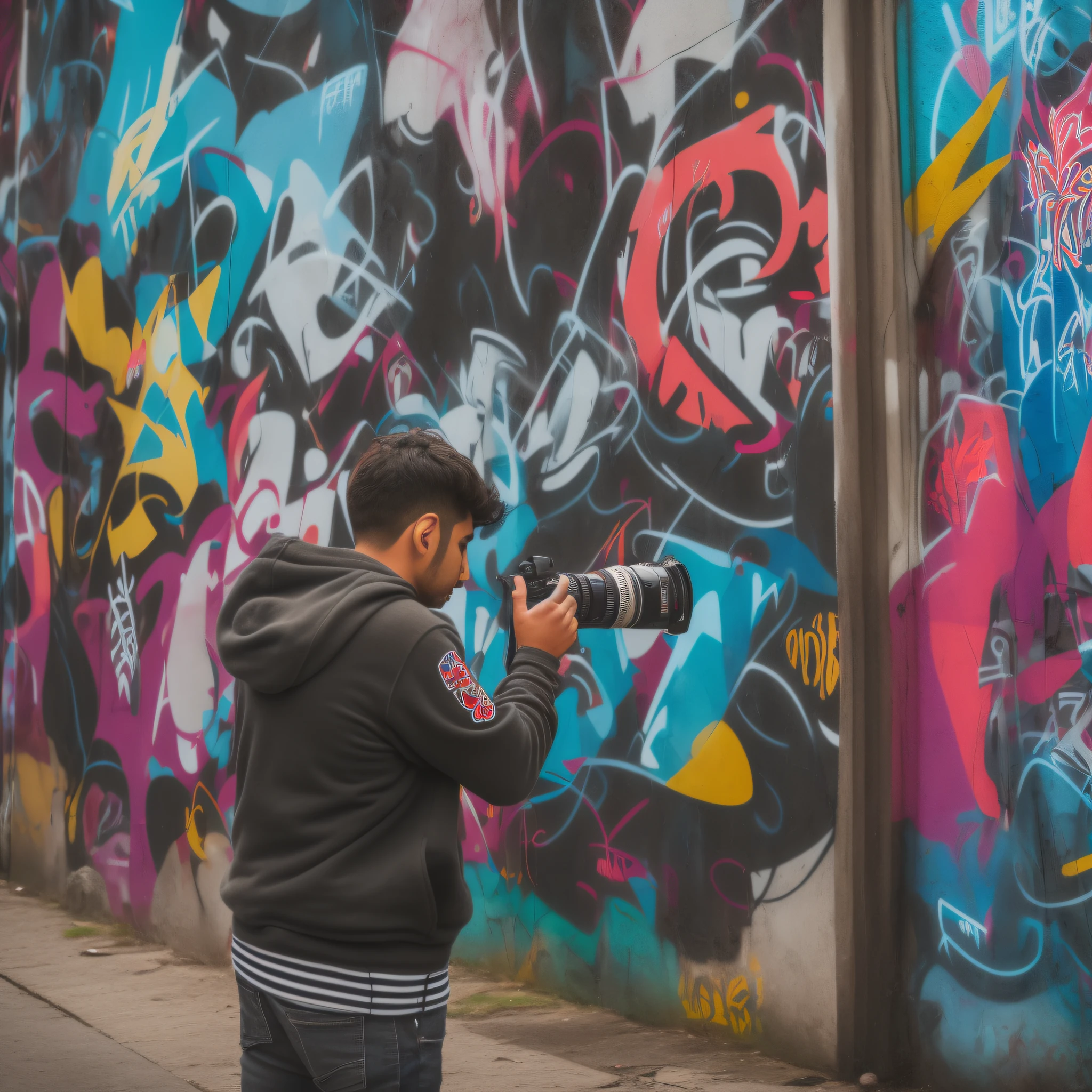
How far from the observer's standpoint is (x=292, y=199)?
595 centimetres

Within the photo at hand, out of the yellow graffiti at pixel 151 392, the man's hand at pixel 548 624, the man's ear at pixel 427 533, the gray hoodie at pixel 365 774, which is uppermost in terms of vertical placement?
the yellow graffiti at pixel 151 392

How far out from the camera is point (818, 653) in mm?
3846

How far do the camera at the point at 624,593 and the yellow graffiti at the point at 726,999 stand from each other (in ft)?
5.49

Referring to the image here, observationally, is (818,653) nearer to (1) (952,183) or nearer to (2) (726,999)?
(2) (726,999)

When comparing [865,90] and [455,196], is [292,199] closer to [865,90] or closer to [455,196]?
[455,196]

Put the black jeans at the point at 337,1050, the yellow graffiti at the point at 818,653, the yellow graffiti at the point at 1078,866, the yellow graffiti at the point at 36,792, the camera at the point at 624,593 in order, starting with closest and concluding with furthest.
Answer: the black jeans at the point at 337,1050 < the camera at the point at 624,593 < the yellow graffiti at the point at 1078,866 < the yellow graffiti at the point at 818,653 < the yellow graffiti at the point at 36,792

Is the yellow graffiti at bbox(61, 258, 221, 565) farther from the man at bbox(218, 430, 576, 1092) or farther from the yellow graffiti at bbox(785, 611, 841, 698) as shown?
the man at bbox(218, 430, 576, 1092)

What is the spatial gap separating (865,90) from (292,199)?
295 centimetres

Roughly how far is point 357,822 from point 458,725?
0.20 meters

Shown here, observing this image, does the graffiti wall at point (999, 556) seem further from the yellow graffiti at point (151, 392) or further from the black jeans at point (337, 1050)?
the yellow graffiti at point (151, 392)

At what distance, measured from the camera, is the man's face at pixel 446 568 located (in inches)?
84.3

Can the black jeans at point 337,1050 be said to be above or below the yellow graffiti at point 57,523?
below

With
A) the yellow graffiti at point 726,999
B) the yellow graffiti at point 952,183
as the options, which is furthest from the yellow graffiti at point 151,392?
the yellow graffiti at point 952,183

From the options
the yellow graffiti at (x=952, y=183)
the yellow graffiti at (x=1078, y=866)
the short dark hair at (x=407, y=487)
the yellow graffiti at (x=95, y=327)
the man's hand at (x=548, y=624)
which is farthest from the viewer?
the yellow graffiti at (x=95, y=327)
